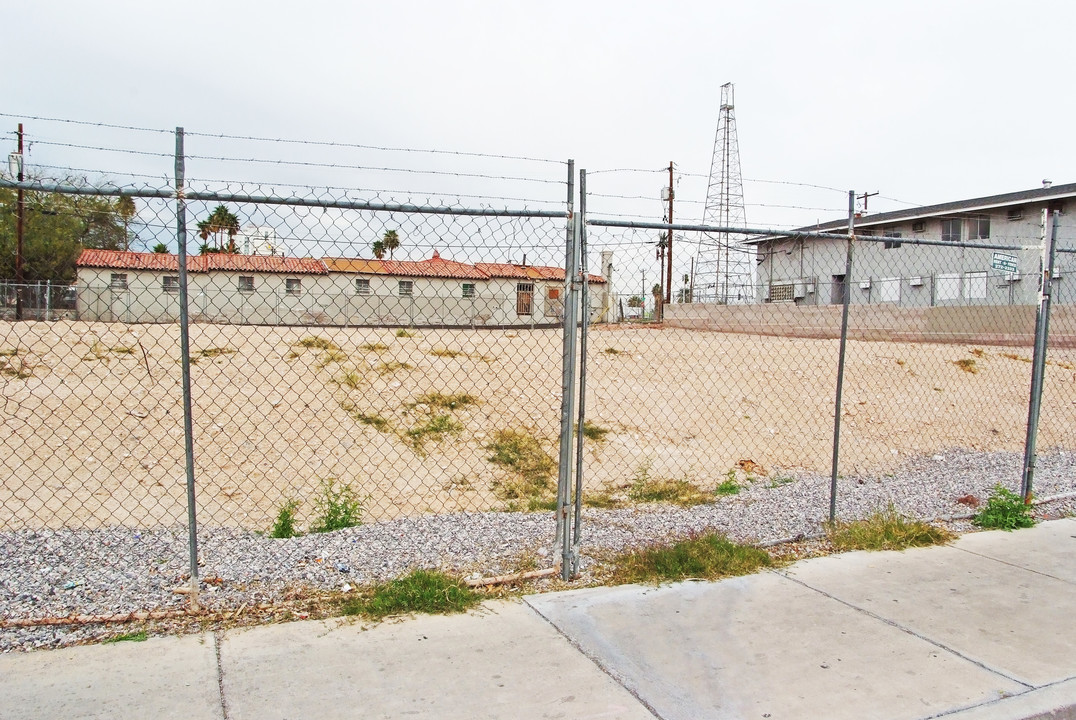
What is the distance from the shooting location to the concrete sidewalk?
2838 millimetres

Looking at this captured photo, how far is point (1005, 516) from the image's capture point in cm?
545

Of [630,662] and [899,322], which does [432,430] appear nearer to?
[630,662]

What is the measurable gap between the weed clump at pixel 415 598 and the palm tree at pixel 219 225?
6.68 ft

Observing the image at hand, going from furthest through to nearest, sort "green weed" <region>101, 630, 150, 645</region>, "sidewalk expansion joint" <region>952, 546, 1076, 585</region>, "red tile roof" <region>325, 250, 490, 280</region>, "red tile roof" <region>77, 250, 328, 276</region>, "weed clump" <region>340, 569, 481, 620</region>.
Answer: "red tile roof" <region>77, 250, 328, 276</region> → "red tile roof" <region>325, 250, 490, 280</region> → "sidewalk expansion joint" <region>952, 546, 1076, 585</region> → "weed clump" <region>340, 569, 481, 620</region> → "green weed" <region>101, 630, 150, 645</region>

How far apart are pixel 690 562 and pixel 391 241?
2.58 m

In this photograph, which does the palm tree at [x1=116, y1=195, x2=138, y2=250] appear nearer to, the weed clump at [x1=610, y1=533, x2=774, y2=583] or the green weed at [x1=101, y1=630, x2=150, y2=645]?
the green weed at [x1=101, y1=630, x2=150, y2=645]

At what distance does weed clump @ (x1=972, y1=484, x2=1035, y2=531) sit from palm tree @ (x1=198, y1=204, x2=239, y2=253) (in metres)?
5.60

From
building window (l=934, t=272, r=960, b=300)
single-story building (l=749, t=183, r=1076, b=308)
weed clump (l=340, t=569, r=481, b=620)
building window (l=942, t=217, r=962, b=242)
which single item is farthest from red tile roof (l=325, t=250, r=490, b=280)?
building window (l=942, t=217, r=962, b=242)

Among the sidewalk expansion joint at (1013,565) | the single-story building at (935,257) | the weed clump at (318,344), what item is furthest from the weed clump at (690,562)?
the single-story building at (935,257)

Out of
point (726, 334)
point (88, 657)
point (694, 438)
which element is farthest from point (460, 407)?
point (726, 334)

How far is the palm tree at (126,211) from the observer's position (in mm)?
3419

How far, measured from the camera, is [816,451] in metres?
10.7

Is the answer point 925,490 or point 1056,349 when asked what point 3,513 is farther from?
point 1056,349

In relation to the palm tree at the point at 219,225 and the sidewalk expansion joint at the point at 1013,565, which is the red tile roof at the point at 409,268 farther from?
the sidewalk expansion joint at the point at 1013,565
